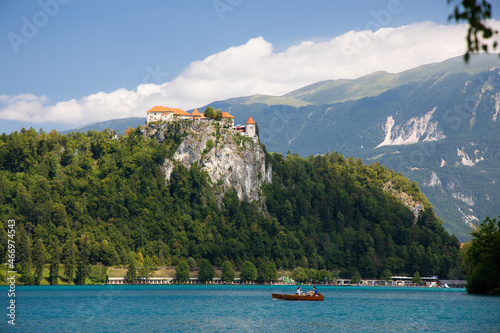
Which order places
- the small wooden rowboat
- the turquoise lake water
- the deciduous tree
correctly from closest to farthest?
the turquoise lake water, the deciduous tree, the small wooden rowboat

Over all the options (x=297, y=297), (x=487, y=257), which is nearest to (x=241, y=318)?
(x=297, y=297)

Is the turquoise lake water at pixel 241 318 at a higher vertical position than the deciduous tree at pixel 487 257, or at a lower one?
lower

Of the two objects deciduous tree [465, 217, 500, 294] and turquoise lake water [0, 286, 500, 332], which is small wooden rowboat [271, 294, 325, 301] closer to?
turquoise lake water [0, 286, 500, 332]

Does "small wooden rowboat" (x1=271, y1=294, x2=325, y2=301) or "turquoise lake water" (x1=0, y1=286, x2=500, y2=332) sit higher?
"turquoise lake water" (x1=0, y1=286, x2=500, y2=332)

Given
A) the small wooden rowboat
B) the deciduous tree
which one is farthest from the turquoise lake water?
the small wooden rowboat

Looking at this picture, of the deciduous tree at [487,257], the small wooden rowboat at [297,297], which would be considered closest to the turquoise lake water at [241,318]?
the deciduous tree at [487,257]

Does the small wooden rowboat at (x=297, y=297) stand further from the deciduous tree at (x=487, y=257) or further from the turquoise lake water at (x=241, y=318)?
the deciduous tree at (x=487, y=257)

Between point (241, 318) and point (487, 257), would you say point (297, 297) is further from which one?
point (241, 318)

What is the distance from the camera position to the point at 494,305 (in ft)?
343

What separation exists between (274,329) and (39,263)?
5329 inches

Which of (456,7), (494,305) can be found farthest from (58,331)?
(494,305)

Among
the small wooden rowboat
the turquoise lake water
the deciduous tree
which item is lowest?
A: the small wooden rowboat

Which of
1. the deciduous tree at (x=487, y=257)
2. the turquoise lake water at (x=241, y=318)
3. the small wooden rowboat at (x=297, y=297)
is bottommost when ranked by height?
the small wooden rowboat at (x=297, y=297)

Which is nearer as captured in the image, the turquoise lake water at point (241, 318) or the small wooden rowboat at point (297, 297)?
the turquoise lake water at point (241, 318)
